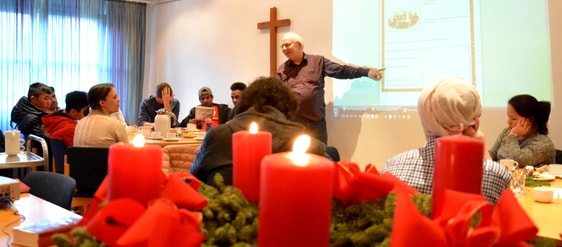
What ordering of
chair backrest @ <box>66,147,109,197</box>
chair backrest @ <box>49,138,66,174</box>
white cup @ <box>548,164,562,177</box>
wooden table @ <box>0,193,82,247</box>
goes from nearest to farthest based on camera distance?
wooden table @ <box>0,193,82,247</box> → white cup @ <box>548,164,562,177</box> → chair backrest @ <box>66,147,109,197</box> → chair backrest @ <box>49,138,66,174</box>

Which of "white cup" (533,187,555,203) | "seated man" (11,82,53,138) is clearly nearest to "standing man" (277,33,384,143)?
"seated man" (11,82,53,138)

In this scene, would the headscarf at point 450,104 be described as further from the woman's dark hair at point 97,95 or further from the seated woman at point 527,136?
A: the woman's dark hair at point 97,95

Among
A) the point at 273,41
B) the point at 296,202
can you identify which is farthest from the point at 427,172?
the point at 273,41

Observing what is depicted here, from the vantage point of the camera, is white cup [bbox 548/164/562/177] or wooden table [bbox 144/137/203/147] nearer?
white cup [bbox 548/164/562/177]

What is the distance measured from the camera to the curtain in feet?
→ 20.4

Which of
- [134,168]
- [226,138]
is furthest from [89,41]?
[134,168]

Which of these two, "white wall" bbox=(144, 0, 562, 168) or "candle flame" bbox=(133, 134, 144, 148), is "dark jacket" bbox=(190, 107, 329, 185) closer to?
"candle flame" bbox=(133, 134, 144, 148)

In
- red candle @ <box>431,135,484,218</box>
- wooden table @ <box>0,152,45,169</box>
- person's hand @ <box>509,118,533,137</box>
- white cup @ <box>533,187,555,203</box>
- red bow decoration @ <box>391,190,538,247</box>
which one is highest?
person's hand @ <box>509,118,533,137</box>

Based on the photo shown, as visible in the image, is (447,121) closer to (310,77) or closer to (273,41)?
(310,77)

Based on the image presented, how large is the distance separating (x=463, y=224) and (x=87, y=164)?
3056 millimetres

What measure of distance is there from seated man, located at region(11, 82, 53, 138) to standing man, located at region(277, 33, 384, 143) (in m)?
2.49

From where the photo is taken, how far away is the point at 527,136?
3020 millimetres

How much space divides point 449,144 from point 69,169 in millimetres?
3142

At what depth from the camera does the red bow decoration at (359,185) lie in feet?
2.18
